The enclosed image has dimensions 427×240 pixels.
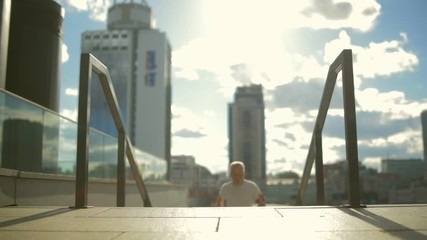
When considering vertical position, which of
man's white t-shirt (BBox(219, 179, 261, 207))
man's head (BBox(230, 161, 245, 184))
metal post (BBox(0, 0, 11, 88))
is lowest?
man's white t-shirt (BBox(219, 179, 261, 207))

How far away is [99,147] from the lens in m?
12.0

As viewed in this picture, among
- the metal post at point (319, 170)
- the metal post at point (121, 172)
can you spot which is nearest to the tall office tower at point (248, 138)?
the metal post at point (121, 172)

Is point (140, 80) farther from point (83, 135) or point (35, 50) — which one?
point (83, 135)

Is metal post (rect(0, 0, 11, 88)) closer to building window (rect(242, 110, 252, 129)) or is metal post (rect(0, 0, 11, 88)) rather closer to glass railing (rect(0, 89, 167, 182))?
glass railing (rect(0, 89, 167, 182))

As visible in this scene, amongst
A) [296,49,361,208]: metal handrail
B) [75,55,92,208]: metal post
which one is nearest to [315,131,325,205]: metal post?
[296,49,361,208]: metal handrail

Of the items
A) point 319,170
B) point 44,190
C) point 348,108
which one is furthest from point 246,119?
point 348,108

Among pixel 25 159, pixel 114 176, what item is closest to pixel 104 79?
pixel 25 159

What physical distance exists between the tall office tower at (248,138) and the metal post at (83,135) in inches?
6662

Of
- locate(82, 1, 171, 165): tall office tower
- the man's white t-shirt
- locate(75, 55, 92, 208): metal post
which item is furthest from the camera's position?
locate(82, 1, 171, 165): tall office tower

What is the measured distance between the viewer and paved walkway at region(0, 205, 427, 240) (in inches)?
123

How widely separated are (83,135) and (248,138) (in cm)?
17629

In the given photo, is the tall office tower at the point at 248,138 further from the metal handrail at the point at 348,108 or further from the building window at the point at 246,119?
the metal handrail at the point at 348,108

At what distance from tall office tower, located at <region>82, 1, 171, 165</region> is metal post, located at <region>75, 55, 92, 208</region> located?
285 ft

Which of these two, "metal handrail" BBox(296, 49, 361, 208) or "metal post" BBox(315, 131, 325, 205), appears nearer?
"metal handrail" BBox(296, 49, 361, 208)
